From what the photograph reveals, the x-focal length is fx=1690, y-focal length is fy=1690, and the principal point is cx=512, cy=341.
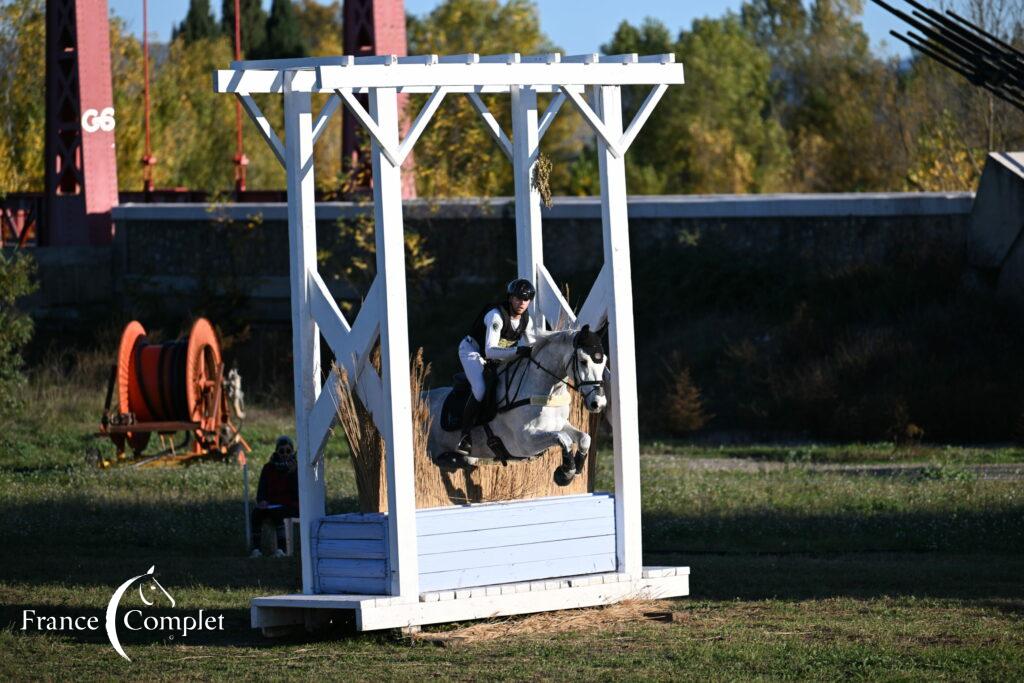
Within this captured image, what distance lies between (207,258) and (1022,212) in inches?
638

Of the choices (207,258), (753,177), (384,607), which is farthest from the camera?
(753,177)

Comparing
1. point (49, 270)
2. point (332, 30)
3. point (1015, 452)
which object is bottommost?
point (1015, 452)

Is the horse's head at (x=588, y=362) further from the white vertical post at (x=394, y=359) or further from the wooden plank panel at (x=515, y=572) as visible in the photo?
the white vertical post at (x=394, y=359)

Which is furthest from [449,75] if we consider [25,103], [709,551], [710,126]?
[710,126]

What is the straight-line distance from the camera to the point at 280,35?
78688 millimetres

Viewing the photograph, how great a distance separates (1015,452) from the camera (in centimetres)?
2323

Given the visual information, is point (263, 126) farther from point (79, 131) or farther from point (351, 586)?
point (79, 131)

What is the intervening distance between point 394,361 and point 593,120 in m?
2.43

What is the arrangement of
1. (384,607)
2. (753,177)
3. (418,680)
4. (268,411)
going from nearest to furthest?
(418,680), (384,607), (268,411), (753,177)

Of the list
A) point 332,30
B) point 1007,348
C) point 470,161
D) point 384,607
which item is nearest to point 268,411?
point 470,161

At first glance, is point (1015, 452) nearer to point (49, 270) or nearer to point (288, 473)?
point (288, 473)

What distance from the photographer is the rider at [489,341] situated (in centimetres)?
1237

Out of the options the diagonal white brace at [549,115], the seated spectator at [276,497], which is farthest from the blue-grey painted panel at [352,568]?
the seated spectator at [276,497]

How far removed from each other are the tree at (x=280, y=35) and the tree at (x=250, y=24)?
0.38 meters
